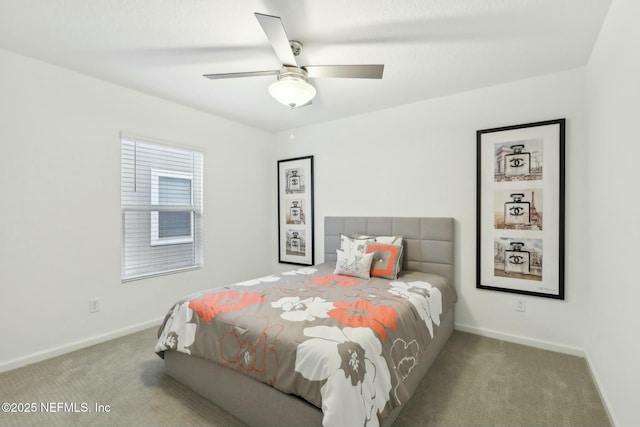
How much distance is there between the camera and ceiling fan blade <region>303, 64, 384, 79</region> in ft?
6.27

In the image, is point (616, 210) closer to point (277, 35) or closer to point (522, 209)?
point (522, 209)

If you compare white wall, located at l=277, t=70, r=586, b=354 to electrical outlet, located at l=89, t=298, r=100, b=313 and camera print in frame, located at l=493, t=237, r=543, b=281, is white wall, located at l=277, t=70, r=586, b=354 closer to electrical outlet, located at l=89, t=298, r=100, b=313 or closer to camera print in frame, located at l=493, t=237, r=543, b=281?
camera print in frame, located at l=493, t=237, r=543, b=281

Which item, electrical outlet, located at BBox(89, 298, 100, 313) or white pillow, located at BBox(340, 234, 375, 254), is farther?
white pillow, located at BBox(340, 234, 375, 254)

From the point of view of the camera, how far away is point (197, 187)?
12.3 ft

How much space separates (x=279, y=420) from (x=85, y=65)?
314 centimetres

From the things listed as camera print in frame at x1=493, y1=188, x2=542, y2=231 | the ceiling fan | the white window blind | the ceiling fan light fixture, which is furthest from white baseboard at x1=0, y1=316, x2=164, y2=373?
camera print in frame at x1=493, y1=188, x2=542, y2=231

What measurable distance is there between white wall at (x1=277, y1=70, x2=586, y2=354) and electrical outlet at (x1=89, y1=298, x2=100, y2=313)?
2.54m

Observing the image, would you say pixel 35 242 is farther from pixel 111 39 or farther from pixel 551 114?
pixel 551 114

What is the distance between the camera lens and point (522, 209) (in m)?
2.77

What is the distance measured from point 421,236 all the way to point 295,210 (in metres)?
1.93

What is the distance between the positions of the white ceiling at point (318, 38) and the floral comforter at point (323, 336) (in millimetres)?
1902

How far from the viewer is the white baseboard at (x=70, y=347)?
7.71 feet

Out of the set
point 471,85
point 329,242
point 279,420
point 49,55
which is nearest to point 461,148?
→ point 471,85

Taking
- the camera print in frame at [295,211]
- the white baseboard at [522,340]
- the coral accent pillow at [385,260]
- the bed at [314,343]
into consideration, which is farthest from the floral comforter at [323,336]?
the camera print in frame at [295,211]
